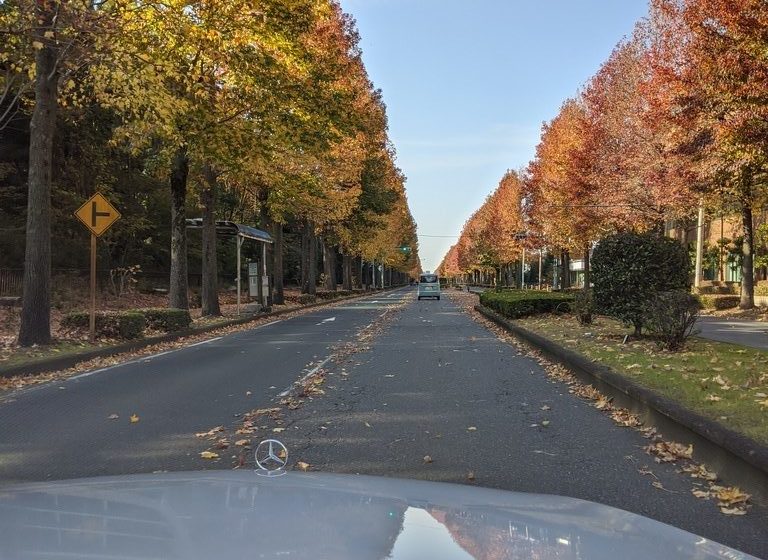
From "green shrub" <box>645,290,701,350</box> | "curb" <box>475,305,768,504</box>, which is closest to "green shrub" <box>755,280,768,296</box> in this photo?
"green shrub" <box>645,290,701,350</box>

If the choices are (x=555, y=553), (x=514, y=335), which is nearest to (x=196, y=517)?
(x=555, y=553)

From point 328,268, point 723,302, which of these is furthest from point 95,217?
point 328,268

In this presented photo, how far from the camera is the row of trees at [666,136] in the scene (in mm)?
12750

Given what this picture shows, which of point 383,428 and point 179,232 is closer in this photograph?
point 383,428

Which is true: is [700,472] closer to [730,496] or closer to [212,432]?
[730,496]

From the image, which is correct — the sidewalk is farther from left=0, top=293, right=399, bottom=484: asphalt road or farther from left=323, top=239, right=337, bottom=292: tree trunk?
left=323, top=239, right=337, bottom=292: tree trunk

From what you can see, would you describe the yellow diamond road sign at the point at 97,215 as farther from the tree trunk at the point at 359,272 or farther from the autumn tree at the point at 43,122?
the tree trunk at the point at 359,272

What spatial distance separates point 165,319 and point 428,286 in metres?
34.5

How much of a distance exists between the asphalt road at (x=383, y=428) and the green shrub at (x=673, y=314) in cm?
225

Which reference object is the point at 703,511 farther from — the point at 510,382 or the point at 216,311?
the point at 216,311

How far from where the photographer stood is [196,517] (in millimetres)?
2666

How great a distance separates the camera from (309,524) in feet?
8.48

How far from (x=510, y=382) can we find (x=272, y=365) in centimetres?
432

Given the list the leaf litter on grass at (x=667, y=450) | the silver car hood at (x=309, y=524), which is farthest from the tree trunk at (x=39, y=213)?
the silver car hood at (x=309, y=524)
